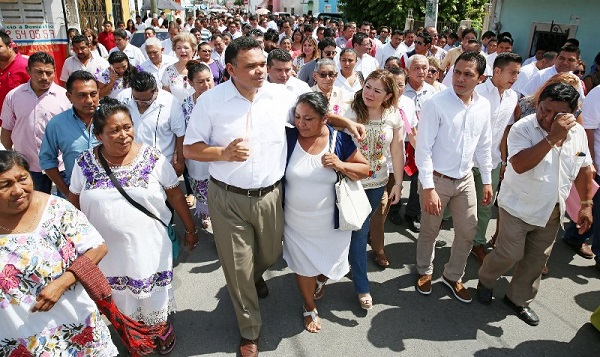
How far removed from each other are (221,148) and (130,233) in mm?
766

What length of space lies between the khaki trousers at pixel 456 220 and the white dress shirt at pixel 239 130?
4.94 feet

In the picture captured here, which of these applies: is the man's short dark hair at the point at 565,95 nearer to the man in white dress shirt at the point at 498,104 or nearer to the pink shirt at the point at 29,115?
the man in white dress shirt at the point at 498,104

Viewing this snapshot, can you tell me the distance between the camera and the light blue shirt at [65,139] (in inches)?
127

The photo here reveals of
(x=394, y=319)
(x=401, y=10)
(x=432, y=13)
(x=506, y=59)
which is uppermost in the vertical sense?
(x=401, y=10)

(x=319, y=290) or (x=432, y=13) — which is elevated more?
(x=432, y=13)

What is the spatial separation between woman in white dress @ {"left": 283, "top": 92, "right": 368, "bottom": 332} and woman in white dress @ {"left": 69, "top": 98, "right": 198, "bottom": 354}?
80cm

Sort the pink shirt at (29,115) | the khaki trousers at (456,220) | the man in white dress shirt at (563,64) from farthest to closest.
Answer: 1. the man in white dress shirt at (563,64)
2. the pink shirt at (29,115)
3. the khaki trousers at (456,220)

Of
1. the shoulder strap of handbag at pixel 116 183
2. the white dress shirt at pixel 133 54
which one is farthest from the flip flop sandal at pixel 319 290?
the white dress shirt at pixel 133 54

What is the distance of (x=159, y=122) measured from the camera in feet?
12.4

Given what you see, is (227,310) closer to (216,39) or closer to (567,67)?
(567,67)

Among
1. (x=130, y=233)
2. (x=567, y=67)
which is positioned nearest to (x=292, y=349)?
(x=130, y=233)

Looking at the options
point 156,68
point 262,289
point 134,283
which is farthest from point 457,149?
point 156,68

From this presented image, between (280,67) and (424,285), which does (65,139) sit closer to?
(280,67)

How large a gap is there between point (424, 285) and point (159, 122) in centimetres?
278
